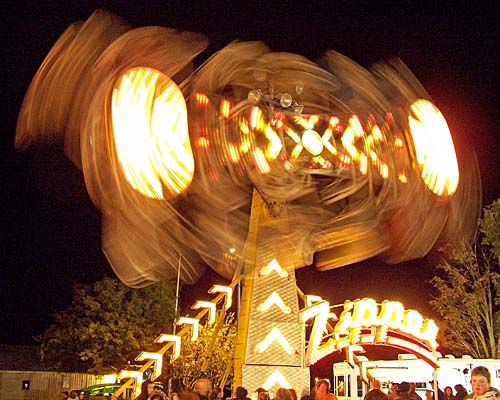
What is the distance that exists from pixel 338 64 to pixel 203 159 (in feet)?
15.1

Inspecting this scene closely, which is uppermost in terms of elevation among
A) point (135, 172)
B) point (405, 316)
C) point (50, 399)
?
point (135, 172)

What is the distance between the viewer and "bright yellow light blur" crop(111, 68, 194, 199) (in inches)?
636

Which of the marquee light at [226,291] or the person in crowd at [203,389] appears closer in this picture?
the person in crowd at [203,389]

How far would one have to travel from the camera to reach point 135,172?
A: 1612 centimetres

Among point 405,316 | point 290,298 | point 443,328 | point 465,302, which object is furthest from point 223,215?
point 443,328

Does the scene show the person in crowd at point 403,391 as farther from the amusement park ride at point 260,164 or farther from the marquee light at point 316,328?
the marquee light at point 316,328

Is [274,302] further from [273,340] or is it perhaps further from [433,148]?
[433,148]

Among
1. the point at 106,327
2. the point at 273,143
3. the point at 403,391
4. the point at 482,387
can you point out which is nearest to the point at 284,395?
the point at 403,391

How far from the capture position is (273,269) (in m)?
20.7

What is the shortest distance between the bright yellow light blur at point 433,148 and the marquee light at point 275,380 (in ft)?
23.8

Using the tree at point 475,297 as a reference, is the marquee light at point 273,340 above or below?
below

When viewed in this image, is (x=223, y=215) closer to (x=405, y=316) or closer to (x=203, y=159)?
(x=203, y=159)

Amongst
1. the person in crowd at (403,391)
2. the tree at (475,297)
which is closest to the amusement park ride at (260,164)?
the tree at (475,297)

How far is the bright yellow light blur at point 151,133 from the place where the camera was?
53.0 ft
